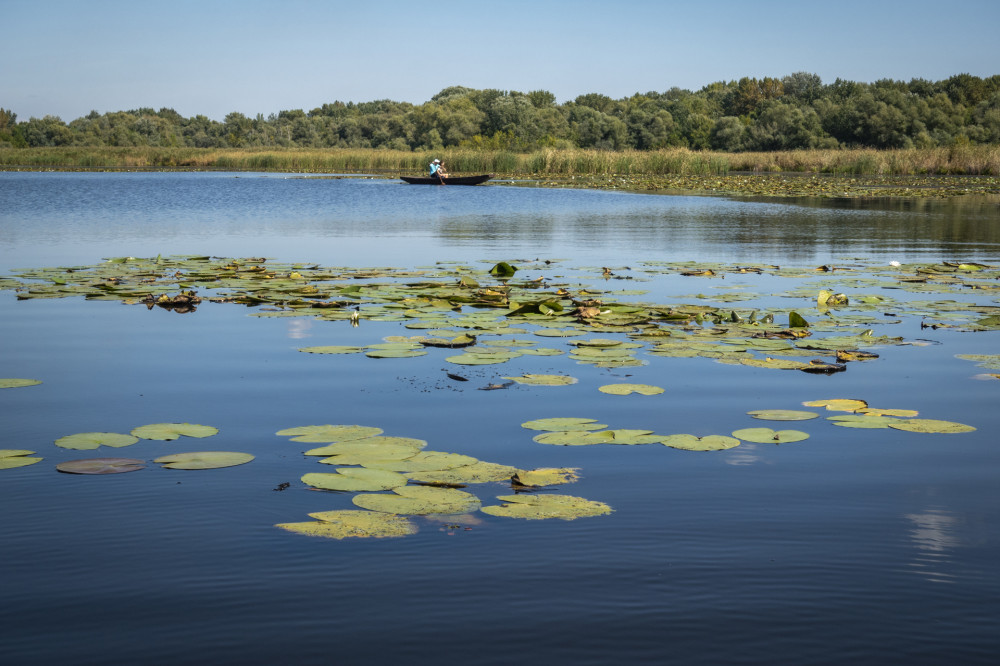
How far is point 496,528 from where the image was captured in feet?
10.1

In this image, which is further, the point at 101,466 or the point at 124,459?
the point at 124,459

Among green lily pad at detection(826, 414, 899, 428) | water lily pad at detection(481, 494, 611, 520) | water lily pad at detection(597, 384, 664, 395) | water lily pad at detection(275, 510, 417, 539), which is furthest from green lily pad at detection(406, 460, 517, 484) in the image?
green lily pad at detection(826, 414, 899, 428)

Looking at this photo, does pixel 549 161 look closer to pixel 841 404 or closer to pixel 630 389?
pixel 630 389

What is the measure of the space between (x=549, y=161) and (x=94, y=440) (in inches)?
1873

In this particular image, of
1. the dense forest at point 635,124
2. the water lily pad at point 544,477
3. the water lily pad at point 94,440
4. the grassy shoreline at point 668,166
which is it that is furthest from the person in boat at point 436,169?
the water lily pad at point 544,477

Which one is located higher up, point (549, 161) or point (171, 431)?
point (549, 161)

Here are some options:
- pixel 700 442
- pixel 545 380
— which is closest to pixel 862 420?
pixel 700 442

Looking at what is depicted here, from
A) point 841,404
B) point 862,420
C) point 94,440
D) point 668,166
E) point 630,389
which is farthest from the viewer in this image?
point 668,166

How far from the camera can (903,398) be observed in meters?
5.00

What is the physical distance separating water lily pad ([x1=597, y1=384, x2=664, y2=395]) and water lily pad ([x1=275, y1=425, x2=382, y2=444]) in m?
1.46

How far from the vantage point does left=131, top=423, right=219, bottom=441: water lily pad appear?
4070 millimetres

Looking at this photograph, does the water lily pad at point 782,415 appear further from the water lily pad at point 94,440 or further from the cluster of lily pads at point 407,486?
the water lily pad at point 94,440

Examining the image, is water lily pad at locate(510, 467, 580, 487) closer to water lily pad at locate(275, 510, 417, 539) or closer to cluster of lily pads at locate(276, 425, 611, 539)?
cluster of lily pads at locate(276, 425, 611, 539)

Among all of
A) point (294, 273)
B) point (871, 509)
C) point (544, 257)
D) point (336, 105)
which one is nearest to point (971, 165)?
point (544, 257)
